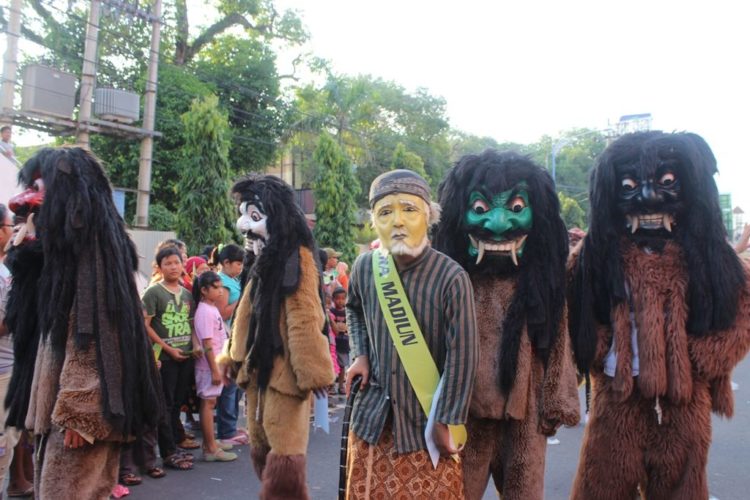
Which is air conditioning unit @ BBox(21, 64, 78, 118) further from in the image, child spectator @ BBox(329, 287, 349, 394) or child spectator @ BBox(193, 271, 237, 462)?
child spectator @ BBox(193, 271, 237, 462)

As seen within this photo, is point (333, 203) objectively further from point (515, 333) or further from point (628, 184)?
point (515, 333)

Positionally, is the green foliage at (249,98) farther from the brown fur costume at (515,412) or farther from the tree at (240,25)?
the brown fur costume at (515,412)

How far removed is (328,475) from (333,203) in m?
15.8

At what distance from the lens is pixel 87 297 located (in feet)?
10.2

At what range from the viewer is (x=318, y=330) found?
4113mm

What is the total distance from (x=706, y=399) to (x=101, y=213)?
320 cm

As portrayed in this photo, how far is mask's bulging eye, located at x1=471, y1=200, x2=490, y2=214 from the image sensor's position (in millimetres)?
3441

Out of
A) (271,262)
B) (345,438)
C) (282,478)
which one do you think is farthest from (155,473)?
(345,438)

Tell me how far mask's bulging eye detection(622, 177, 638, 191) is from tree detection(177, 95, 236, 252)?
14516 mm

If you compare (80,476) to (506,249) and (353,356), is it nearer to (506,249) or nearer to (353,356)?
(353,356)

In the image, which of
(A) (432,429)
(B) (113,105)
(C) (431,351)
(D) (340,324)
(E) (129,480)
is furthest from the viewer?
(B) (113,105)

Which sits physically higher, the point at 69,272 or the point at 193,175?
the point at 193,175

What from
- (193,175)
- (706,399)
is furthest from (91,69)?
(706,399)

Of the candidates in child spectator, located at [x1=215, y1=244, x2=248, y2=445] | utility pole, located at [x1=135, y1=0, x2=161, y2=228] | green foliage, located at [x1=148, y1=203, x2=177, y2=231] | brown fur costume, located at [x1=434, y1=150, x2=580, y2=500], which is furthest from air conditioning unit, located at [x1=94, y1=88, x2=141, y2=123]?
brown fur costume, located at [x1=434, y1=150, x2=580, y2=500]
